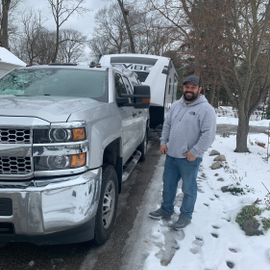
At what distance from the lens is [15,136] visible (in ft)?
7.30

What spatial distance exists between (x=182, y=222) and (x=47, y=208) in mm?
1911

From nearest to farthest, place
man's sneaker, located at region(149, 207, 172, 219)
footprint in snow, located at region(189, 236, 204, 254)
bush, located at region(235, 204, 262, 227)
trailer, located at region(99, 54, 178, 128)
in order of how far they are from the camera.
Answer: footprint in snow, located at region(189, 236, 204, 254) < bush, located at region(235, 204, 262, 227) < man's sneaker, located at region(149, 207, 172, 219) < trailer, located at region(99, 54, 178, 128)

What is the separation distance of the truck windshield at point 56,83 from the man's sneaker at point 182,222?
1.80 metres

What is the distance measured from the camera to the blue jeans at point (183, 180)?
345cm

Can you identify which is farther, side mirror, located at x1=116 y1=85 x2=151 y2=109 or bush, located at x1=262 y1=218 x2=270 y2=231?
side mirror, located at x1=116 y1=85 x2=151 y2=109

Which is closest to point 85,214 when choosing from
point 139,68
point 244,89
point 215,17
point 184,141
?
point 184,141

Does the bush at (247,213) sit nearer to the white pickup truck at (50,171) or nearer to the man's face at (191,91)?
the man's face at (191,91)

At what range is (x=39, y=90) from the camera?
3.60 m

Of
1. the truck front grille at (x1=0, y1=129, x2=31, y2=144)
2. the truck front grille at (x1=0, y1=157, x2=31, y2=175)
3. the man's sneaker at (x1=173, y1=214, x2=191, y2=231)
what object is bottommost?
the man's sneaker at (x1=173, y1=214, x2=191, y2=231)

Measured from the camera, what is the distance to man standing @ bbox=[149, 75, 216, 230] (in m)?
3.27

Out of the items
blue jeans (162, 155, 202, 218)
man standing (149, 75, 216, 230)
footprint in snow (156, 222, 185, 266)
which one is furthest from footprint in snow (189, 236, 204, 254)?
blue jeans (162, 155, 202, 218)

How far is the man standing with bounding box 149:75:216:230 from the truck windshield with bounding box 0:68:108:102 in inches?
38.7

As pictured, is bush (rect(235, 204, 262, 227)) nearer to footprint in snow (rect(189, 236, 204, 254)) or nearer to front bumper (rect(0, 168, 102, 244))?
footprint in snow (rect(189, 236, 204, 254))

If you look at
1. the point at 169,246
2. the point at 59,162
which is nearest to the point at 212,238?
the point at 169,246
